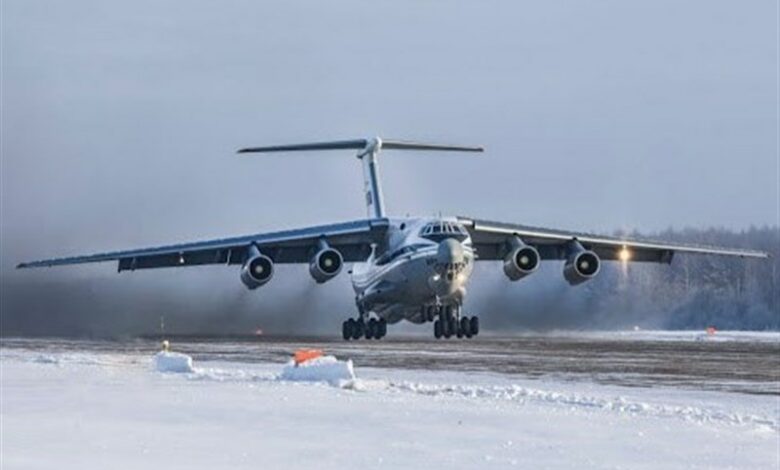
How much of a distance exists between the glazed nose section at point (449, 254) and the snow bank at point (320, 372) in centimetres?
1322

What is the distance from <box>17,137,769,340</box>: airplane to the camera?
33906mm

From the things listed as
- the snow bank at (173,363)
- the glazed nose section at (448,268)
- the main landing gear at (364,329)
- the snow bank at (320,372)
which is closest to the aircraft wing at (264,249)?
the main landing gear at (364,329)

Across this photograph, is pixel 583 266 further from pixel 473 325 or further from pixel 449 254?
pixel 449 254

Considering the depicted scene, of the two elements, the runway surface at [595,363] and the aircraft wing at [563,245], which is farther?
the aircraft wing at [563,245]

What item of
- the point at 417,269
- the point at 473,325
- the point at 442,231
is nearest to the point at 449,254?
the point at 417,269

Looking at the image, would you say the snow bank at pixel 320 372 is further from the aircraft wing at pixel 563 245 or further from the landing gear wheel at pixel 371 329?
the landing gear wheel at pixel 371 329

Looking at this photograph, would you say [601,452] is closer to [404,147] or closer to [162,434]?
[162,434]

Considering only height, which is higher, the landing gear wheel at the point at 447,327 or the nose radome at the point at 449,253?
the nose radome at the point at 449,253

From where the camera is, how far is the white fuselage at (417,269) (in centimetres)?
3294

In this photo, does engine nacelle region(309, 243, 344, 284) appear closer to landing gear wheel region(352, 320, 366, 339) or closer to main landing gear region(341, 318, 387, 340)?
main landing gear region(341, 318, 387, 340)

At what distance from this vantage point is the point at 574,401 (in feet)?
51.4

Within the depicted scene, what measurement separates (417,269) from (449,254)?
4.85 ft

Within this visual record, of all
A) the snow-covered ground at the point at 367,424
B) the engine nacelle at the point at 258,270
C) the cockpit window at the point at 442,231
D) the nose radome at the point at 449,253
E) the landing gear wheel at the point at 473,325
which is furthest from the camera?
the engine nacelle at the point at 258,270

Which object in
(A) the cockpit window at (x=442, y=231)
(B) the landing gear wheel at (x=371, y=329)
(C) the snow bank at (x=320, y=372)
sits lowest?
(C) the snow bank at (x=320, y=372)
